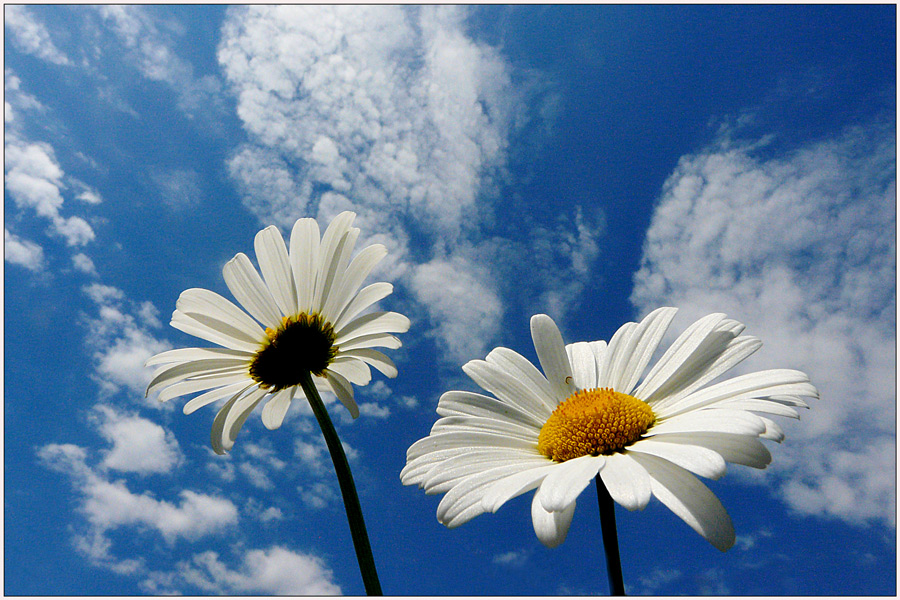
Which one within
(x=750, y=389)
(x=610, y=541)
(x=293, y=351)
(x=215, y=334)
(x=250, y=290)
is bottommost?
(x=610, y=541)

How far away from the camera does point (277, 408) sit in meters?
2.63

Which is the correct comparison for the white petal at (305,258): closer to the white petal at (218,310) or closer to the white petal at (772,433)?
the white petal at (218,310)

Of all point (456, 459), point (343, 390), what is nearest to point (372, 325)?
point (343, 390)

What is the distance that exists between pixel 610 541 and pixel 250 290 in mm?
1926

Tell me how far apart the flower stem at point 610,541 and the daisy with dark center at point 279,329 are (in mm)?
1178

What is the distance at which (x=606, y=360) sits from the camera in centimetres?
236

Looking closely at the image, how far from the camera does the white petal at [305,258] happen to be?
263 cm

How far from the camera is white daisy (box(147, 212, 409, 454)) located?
2.54m

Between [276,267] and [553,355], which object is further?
[276,267]

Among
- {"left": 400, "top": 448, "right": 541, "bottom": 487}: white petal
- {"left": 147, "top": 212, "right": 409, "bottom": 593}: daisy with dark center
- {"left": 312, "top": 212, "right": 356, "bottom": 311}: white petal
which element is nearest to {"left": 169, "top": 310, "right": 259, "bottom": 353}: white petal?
{"left": 147, "top": 212, "right": 409, "bottom": 593}: daisy with dark center

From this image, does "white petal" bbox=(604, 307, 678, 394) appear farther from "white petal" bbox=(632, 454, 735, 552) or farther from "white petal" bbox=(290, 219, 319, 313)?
"white petal" bbox=(290, 219, 319, 313)

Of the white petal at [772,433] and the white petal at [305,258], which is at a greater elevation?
the white petal at [305,258]

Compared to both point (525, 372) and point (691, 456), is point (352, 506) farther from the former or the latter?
point (691, 456)

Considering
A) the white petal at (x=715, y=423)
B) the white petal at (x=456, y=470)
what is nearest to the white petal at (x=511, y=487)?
the white petal at (x=456, y=470)
